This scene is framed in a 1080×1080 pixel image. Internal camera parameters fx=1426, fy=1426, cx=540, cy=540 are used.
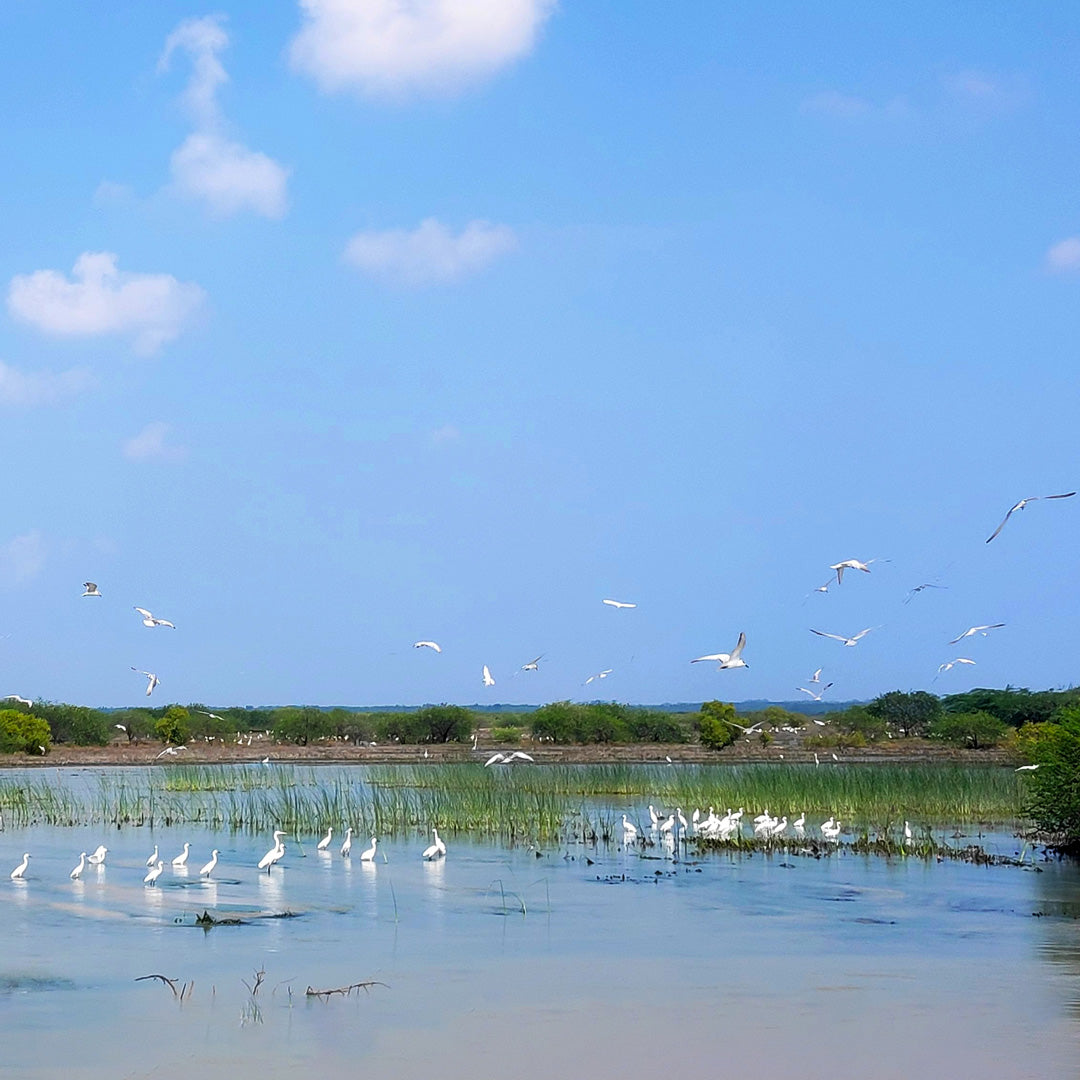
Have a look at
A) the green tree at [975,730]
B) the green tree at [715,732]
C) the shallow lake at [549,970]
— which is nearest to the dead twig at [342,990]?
the shallow lake at [549,970]

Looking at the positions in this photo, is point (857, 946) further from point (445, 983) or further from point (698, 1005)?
point (445, 983)

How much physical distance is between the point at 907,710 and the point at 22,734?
37727 mm

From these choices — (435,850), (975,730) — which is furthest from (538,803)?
(975,730)

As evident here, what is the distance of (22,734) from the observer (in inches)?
1991

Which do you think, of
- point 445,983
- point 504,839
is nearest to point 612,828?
point 504,839

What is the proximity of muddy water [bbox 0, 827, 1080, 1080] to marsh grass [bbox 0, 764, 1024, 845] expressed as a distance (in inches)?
179

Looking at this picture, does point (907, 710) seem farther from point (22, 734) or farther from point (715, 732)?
point (22, 734)

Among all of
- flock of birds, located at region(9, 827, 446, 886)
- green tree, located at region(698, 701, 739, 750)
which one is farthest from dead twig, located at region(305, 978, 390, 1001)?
green tree, located at region(698, 701, 739, 750)

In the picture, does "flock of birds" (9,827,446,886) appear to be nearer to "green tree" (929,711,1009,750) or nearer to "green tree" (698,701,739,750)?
"green tree" (698,701,739,750)

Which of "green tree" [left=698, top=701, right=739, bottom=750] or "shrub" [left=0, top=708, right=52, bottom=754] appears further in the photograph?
"green tree" [left=698, top=701, right=739, bottom=750]

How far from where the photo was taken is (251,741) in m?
60.1

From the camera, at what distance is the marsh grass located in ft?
79.5

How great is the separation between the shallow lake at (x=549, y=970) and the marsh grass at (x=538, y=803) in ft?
14.6

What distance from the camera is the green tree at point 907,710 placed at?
62.4 meters
